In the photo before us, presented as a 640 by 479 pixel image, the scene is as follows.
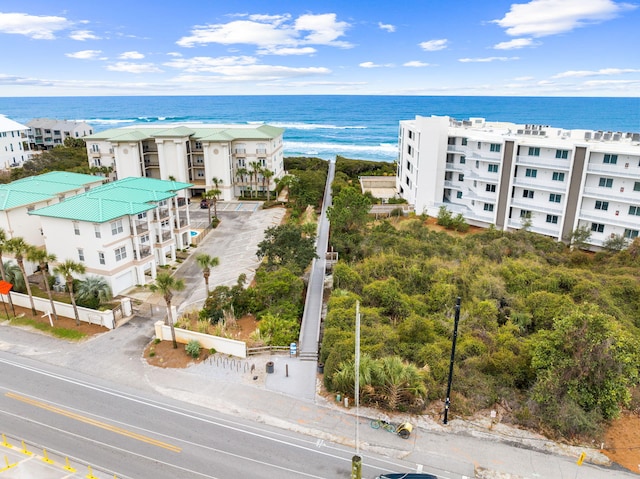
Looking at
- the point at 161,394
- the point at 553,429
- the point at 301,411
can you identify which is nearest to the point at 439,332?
the point at 553,429

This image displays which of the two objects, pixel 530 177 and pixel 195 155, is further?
pixel 195 155

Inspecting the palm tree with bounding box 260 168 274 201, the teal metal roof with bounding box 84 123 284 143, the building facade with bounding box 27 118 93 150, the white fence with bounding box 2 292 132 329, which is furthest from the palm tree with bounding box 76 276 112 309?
the building facade with bounding box 27 118 93 150

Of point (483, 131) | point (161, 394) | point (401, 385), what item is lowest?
point (161, 394)

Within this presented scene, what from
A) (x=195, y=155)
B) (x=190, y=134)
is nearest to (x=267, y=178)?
(x=195, y=155)

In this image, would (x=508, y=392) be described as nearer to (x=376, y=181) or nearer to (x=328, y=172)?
(x=376, y=181)

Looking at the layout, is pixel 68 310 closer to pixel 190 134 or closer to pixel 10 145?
pixel 190 134

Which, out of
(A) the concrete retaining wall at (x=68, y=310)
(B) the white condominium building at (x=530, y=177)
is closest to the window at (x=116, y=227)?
(A) the concrete retaining wall at (x=68, y=310)

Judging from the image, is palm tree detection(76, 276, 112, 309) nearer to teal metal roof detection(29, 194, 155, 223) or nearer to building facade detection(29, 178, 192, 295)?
building facade detection(29, 178, 192, 295)
